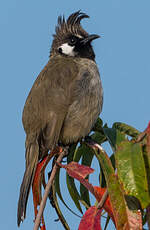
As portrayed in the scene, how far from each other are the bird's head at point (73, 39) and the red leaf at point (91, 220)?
2470 millimetres

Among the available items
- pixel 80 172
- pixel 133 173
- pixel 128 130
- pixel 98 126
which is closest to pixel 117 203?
pixel 133 173

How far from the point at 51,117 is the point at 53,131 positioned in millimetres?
131

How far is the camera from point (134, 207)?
64.6 inches

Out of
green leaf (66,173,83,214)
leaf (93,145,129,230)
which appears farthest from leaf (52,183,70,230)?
leaf (93,145,129,230)

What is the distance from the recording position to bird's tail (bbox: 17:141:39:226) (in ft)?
9.88

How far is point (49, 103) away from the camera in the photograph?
11.5ft

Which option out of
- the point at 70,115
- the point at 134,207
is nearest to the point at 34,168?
the point at 70,115

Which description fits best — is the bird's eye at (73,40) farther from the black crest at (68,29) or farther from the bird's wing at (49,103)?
the bird's wing at (49,103)

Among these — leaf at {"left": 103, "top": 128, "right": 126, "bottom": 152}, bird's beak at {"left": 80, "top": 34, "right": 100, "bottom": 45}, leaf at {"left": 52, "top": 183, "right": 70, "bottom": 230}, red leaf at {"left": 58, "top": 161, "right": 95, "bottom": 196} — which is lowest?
leaf at {"left": 52, "top": 183, "right": 70, "bottom": 230}

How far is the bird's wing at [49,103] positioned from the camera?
3.45 meters

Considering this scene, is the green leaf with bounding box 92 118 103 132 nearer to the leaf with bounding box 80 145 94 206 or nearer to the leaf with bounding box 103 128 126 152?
the leaf with bounding box 80 145 94 206

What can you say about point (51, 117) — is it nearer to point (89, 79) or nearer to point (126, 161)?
point (89, 79)

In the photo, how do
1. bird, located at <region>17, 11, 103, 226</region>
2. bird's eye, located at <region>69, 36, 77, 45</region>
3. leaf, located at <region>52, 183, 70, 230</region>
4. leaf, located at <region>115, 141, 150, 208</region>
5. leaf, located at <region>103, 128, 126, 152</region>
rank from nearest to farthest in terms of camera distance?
leaf, located at <region>115, 141, 150, 208</region>, leaf, located at <region>103, 128, 126, 152</region>, leaf, located at <region>52, 183, 70, 230</region>, bird, located at <region>17, 11, 103, 226</region>, bird's eye, located at <region>69, 36, 77, 45</region>

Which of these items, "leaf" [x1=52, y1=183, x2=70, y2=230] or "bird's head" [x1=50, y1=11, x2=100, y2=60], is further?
"bird's head" [x1=50, y1=11, x2=100, y2=60]
